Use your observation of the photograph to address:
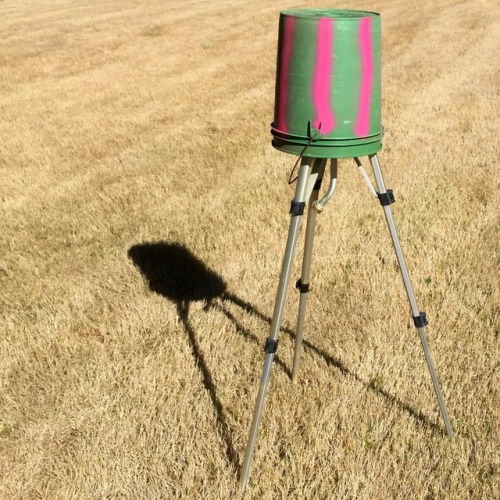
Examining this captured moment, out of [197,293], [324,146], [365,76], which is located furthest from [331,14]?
[197,293]

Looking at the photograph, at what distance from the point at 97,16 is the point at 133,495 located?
751 inches

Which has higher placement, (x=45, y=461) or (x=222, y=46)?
(x=45, y=461)

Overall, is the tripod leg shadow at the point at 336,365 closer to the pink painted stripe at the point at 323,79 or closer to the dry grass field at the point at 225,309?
the dry grass field at the point at 225,309

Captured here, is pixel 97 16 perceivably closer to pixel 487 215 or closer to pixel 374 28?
pixel 487 215

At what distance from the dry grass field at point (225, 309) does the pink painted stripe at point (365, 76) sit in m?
1.79

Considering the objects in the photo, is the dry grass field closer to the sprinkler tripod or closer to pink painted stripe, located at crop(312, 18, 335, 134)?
the sprinkler tripod

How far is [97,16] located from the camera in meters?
20.4

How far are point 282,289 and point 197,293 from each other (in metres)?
2.14

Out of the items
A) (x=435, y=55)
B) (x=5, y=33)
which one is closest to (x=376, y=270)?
(x=435, y=55)

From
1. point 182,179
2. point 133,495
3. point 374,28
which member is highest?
point 374,28

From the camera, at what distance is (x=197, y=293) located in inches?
216

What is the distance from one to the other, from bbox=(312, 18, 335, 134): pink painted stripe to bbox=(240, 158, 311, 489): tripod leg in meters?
0.23

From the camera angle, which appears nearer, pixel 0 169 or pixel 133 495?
pixel 133 495

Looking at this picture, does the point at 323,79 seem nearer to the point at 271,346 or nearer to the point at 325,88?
the point at 325,88
